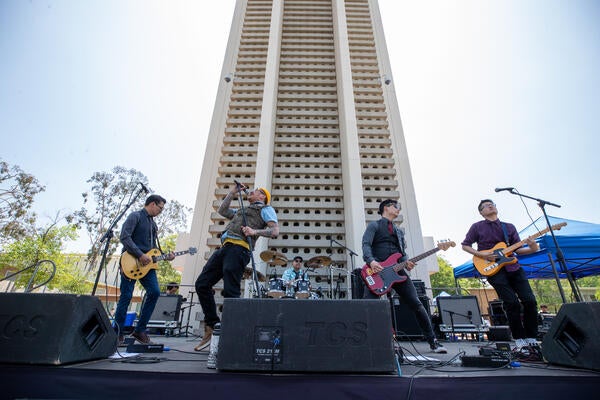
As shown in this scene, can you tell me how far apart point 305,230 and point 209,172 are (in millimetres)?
3288

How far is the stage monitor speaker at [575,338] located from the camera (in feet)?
5.85

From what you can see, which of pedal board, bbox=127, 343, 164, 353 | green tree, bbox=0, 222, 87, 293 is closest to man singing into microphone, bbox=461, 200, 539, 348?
pedal board, bbox=127, 343, 164, 353

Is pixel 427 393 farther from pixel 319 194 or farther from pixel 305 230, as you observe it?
pixel 319 194

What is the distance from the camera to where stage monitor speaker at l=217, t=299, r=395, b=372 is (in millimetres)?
1612

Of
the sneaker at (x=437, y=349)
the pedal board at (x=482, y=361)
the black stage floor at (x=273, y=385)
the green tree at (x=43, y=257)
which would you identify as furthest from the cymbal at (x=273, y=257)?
the green tree at (x=43, y=257)

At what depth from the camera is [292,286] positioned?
5.63 meters

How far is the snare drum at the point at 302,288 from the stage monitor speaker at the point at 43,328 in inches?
150

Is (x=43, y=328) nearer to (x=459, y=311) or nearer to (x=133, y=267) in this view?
(x=133, y=267)

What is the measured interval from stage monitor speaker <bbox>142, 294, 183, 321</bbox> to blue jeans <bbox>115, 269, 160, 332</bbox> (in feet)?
10.6

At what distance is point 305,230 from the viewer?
→ 7.12 m

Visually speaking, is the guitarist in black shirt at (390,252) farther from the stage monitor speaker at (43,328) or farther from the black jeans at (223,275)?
the stage monitor speaker at (43,328)

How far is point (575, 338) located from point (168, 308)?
665cm

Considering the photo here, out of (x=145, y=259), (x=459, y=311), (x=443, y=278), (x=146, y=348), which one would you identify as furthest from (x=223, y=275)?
(x=443, y=278)

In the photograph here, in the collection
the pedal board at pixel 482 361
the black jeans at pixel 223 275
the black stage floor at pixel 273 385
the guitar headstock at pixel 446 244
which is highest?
the guitar headstock at pixel 446 244
